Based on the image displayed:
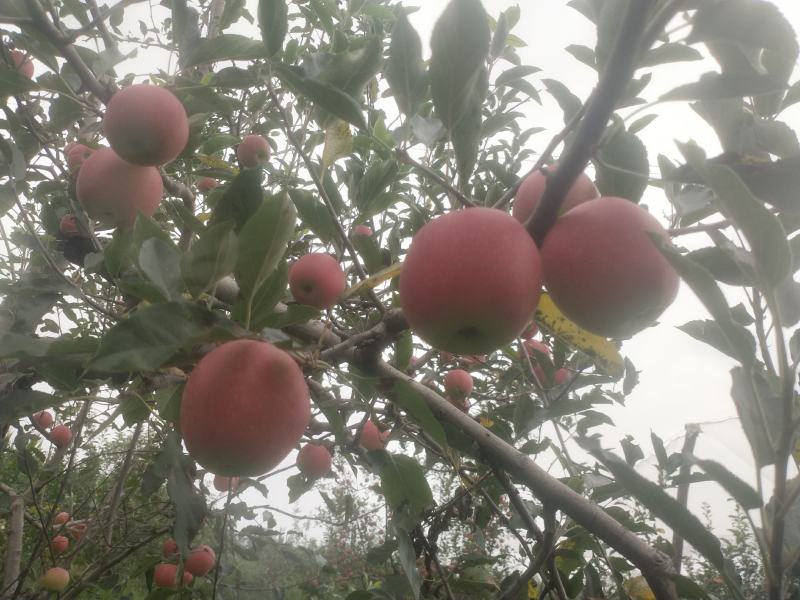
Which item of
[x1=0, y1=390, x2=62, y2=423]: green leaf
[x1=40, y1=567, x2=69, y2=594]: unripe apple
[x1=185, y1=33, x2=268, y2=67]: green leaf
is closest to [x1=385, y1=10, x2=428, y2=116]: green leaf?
[x1=185, y1=33, x2=268, y2=67]: green leaf

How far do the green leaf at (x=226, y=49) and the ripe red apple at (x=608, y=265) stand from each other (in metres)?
1.02

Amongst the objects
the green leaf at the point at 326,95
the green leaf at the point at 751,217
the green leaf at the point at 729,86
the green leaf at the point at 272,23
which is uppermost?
the green leaf at the point at 272,23

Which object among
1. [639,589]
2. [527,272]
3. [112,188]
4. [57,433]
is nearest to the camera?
[527,272]

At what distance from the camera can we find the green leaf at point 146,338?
63cm

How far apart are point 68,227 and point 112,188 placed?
1.83 feet

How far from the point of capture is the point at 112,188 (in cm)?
136

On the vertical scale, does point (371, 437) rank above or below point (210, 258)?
above

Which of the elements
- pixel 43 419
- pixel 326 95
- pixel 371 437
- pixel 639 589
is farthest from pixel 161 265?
pixel 43 419

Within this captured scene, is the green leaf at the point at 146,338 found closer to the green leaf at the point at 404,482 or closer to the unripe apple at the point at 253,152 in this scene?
the green leaf at the point at 404,482

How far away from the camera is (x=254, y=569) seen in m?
11.6

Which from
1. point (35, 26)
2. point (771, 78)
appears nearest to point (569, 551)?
point (771, 78)

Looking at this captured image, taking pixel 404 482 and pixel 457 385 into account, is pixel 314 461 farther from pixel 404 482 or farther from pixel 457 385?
pixel 404 482

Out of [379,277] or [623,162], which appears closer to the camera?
[623,162]

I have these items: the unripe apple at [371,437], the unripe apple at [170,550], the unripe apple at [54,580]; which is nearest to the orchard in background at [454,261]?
the unripe apple at [371,437]
